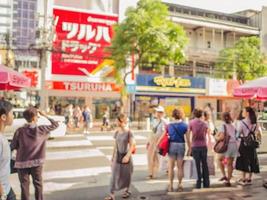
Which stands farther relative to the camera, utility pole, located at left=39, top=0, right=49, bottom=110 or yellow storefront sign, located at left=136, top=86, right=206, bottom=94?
yellow storefront sign, located at left=136, top=86, right=206, bottom=94

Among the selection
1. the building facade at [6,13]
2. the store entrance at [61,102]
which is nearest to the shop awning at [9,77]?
the store entrance at [61,102]

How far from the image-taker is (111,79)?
3123 cm

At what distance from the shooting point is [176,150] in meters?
7.14

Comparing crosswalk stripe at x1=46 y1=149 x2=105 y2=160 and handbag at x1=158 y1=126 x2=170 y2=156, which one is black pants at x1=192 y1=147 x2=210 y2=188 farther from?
crosswalk stripe at x1=46 y1=149 x2=105 y2=160

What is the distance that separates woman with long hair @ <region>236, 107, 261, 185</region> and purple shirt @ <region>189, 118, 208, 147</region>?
119 centimetres

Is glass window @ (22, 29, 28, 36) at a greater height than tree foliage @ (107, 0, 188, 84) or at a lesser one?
greater

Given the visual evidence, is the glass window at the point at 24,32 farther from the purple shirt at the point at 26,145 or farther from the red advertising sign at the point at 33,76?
the purple shirt at the point at 26,145

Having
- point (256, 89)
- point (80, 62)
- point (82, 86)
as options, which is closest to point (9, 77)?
point (256, 89)

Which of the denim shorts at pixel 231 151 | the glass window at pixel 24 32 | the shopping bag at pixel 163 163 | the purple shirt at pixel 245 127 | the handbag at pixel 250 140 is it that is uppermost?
the glass window at pixel 24 32

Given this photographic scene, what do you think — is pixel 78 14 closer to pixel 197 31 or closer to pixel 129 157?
pixel 197 31

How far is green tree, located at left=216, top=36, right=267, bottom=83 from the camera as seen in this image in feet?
107

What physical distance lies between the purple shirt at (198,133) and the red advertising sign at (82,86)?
23278 millimetres

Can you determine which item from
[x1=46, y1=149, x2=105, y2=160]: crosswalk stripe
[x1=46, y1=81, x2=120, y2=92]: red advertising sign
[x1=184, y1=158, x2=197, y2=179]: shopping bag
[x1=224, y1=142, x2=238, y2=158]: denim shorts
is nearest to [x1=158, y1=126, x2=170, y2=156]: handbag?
[x1=184, y1=158, x2=197, y2=179]: shopping bag

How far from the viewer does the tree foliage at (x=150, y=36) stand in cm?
2423
